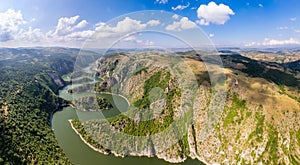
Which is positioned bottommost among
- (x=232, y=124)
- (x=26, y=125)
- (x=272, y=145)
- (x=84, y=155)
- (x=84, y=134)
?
(x=84, y=155)

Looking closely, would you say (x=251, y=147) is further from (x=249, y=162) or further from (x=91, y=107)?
(x=91, y=107)

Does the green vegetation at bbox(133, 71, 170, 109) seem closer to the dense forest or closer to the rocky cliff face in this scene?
the rocky cliff face

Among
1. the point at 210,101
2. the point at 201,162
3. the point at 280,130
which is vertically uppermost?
the point at 210,101

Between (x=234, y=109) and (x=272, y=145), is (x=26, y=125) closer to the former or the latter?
(x=234, y=109)

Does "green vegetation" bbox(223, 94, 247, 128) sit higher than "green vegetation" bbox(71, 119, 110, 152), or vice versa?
"green vegetation" bbox(223, 94, 247, 128)

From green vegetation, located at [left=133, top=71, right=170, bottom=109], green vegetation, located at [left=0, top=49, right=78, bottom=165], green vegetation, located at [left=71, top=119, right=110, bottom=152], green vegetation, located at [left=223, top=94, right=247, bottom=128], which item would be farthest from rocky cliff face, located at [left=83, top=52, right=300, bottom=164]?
green vegetation, located at [left=0, top=49, right=78, bottom=165]

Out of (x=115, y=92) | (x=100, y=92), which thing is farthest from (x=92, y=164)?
(x=100, y=92)

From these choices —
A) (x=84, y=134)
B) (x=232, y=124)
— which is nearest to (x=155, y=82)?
(x=84, y=134)

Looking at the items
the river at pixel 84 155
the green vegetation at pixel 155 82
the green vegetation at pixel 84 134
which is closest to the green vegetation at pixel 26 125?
the river at pixel 84 155

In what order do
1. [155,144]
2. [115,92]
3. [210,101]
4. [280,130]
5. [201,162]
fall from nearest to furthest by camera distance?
[280,130] < [201,162] < [155,144] < [210,101] < [115,92]

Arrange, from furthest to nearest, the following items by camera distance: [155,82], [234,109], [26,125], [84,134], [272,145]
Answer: [155,82], [84,134], [26,125], [234,109], [272,145]

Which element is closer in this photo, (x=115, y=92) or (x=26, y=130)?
(x=26, y=130)
